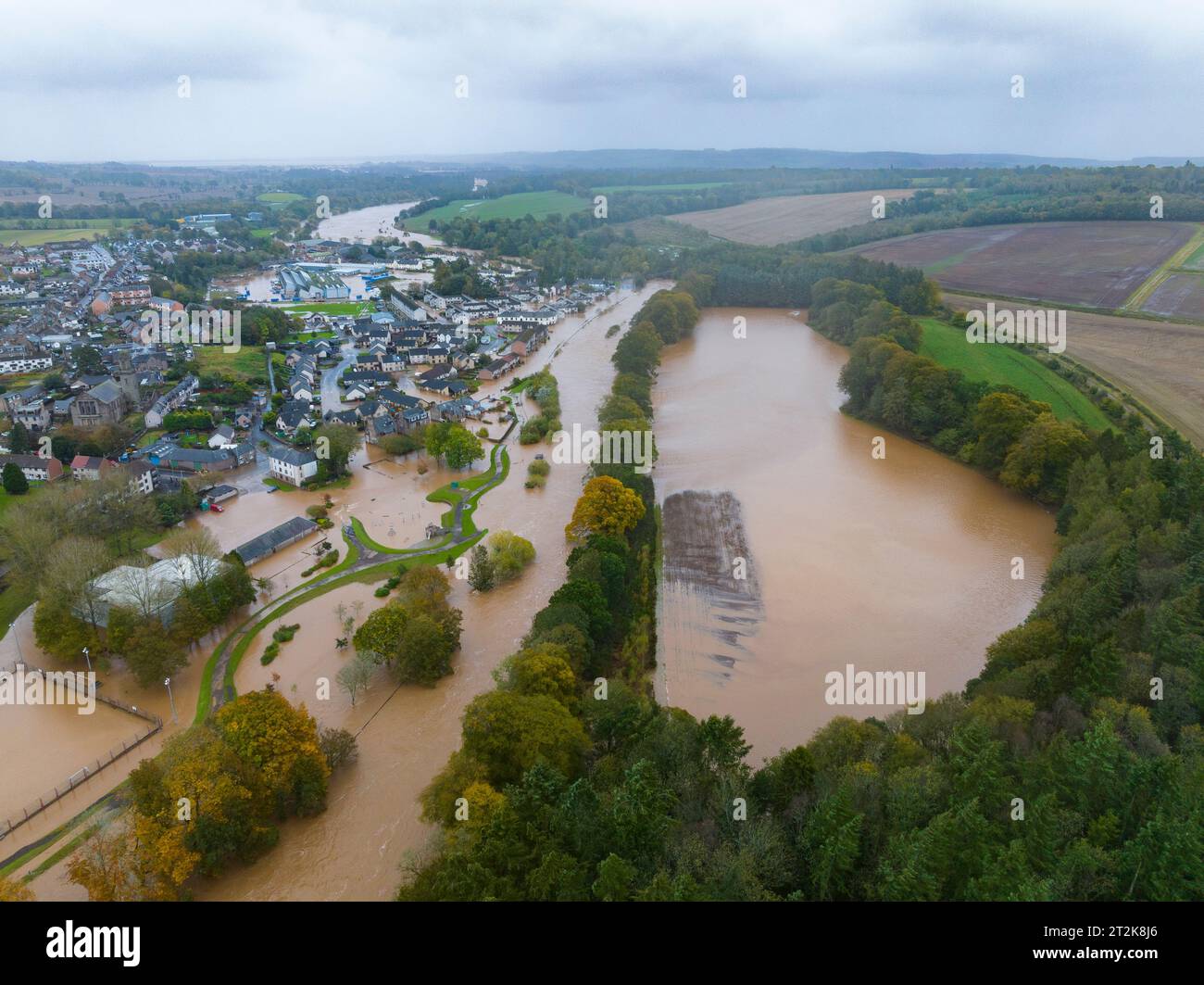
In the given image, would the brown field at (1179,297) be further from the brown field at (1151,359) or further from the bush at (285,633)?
the bush at (285,633)

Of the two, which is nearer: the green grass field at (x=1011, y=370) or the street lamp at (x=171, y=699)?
the street lamp at (x=171, y=699)

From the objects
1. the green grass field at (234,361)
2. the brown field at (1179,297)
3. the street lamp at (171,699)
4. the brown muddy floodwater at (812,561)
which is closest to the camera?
the street lamp at (171,699)

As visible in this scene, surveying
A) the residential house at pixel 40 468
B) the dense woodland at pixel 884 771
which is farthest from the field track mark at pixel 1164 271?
the residential house at pixel 40 468

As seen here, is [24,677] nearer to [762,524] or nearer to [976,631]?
[762,524]

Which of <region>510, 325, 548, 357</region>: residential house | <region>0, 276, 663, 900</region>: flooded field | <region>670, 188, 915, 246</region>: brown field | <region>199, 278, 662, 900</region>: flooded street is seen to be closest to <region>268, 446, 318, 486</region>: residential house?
<region>0, 276, 663, 900</region>: flooded field

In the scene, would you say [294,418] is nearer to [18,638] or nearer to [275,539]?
[275,539]

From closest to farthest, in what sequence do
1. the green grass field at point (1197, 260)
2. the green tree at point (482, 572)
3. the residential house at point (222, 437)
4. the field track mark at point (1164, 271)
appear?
1. the green tree at point (482, 572)
2. the residential house at point (222, 437)
3. the field track mark at point (1164, 271)
4. the green grass field at point (1197, 260)

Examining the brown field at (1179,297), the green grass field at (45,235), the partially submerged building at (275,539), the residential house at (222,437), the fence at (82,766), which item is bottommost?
the fence at (82,766)

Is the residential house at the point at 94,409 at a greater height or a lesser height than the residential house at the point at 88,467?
greater
